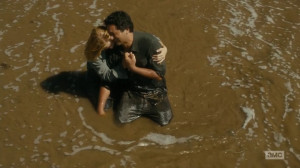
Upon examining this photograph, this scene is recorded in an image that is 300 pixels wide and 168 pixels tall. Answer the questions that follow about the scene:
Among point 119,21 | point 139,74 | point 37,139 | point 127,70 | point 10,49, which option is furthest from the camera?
point 10,49

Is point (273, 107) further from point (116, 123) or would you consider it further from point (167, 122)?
point (116, 123)

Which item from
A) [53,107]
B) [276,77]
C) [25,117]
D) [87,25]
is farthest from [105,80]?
[276,77]

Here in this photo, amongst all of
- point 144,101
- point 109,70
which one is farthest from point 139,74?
point 144,101

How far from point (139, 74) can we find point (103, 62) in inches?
23.7

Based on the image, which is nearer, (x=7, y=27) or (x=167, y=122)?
(x=167, y=122)

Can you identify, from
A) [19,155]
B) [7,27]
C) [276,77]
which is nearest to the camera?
[19,155]

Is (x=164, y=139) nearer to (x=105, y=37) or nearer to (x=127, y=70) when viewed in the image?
(x=127, y=70)

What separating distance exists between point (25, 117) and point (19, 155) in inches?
30.5

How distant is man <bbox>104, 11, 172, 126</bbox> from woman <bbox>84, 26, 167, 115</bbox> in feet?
0.34

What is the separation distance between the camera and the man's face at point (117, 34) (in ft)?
16.3

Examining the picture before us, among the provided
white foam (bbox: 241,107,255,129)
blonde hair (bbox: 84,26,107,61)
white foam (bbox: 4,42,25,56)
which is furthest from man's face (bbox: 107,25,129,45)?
white foam (bbox: 4,42,25,56)

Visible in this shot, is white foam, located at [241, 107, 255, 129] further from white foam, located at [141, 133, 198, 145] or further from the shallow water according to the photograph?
white foam, located at [141, 133, 198, 145]

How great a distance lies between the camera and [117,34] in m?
5.01

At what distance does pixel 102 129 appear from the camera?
554 cm
